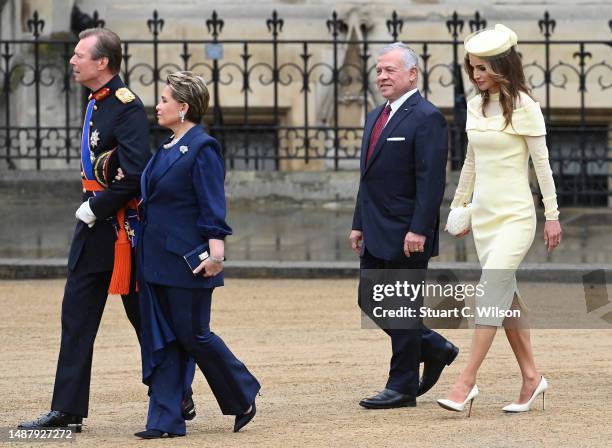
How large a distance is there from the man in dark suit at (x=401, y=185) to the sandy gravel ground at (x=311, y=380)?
8.4 inches

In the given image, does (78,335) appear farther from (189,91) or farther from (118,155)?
(189,91)

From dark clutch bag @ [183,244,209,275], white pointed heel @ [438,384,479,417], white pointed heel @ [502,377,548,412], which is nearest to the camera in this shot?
dark clutch bag @ [183,244,209,275]

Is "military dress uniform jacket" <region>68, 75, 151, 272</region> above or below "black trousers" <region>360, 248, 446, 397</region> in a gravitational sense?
above

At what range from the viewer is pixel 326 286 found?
12.2 metres

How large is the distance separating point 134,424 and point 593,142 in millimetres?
10401

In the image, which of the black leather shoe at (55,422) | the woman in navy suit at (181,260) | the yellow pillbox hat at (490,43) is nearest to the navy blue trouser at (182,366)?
the woman in navy suit at (181,260)

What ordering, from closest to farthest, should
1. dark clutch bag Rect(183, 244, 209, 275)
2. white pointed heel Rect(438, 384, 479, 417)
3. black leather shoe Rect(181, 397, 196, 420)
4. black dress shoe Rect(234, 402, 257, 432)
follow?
dark clutch bag Rect(183, 244, 209, 275) → black dress shoe Rect(234, 402, 257, 432) → white pointed heel Rect(438, 384, 479, 417) → black leather shoe Rect(181, 397, 196, 420)

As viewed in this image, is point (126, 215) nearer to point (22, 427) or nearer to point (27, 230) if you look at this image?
point (22, 427)

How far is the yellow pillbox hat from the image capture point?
24.9 feet

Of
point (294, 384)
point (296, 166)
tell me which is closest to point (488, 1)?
point (296, 166)

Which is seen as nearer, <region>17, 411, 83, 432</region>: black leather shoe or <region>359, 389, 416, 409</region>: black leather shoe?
<region>17, 411, 83, 432</region>: black leather shoe

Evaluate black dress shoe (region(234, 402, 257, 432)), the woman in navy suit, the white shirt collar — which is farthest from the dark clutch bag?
the white shirt collar

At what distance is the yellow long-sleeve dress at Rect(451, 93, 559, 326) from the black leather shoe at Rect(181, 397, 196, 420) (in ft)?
4.20

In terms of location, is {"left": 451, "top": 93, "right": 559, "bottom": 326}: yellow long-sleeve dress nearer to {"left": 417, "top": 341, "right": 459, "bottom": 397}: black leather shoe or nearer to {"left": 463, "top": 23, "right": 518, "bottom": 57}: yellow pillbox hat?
{"left": 463, "top": 23, "right": 518, "bottom": 57}: yellow pillbox hat
